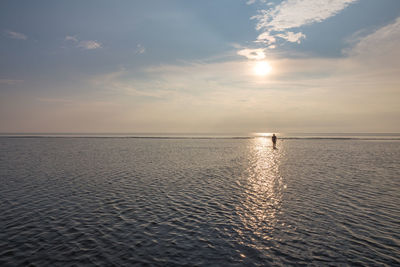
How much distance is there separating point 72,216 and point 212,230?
34.8 ft

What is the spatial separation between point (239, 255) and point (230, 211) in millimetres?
6117

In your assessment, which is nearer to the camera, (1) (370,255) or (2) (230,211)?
(1) (370,255)

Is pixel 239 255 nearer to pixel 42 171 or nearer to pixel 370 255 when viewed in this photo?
pixel 370 255

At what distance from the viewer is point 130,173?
3166 cm

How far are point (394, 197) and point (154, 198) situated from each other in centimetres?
2273

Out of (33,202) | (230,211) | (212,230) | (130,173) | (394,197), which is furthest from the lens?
(130,173)

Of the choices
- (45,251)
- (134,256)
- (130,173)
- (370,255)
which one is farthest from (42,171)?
(370,255)


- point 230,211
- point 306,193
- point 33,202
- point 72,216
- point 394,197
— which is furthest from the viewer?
point 306,193

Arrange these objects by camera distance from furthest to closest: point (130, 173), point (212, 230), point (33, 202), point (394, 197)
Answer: point (130, 173)
point (394, 197)
point (33, 202)
point (212, 230)

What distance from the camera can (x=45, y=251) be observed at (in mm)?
10898

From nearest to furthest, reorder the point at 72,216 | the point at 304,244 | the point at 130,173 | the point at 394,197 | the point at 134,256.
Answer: the point at 134,256 → the point at 304,244 → the point at 72,216 → the point at 394,197 → the point at 130,173

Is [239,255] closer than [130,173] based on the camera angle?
Yes

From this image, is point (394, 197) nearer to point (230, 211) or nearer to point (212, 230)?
point (230, 211)

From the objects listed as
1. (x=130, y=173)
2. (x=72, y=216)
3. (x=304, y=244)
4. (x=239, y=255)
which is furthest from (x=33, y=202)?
(x=304, y=244)
